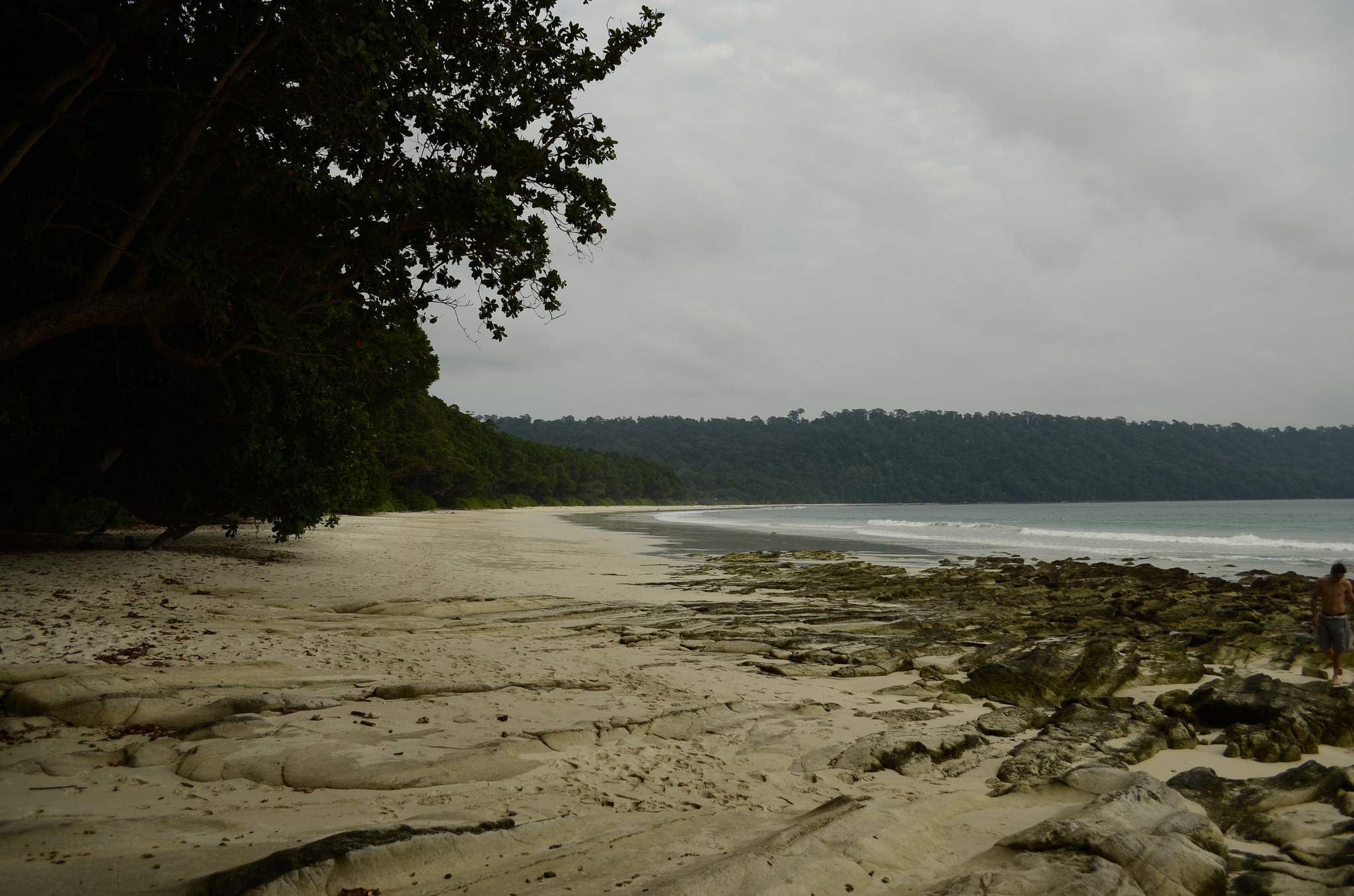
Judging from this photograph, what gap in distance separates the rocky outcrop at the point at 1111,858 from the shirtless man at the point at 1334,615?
757cm

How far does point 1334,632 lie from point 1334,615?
226mm

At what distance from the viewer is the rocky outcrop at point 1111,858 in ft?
10.4

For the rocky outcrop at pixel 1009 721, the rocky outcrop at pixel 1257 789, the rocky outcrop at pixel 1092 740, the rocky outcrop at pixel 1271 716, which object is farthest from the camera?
the rocky outcrop at pixel 1009 721

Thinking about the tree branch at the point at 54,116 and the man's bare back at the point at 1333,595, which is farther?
the man's bare back at the point at 1333,595

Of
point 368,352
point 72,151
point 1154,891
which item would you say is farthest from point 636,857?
point 72,151

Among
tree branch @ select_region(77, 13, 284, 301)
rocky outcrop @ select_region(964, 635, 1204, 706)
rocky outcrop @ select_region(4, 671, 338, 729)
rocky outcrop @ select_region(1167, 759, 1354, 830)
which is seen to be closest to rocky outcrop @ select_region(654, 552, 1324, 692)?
rocky outcrop @ select_region(964, 635, 1204, 706)

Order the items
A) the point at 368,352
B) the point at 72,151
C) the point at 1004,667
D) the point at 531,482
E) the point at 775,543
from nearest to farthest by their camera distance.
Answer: the point at 1004,667, the point at 72,151, the point at 368,352, the point at 775,543, the point at 531,482

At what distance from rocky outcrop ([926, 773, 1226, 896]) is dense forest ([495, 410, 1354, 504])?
15108 centimetres

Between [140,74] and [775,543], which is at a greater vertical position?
[140,74]

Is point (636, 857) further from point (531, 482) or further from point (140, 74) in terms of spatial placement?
point (531, 482)

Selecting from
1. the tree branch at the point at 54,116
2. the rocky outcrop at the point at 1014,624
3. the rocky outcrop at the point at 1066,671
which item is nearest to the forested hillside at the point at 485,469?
the tree branch at the point at 54,116

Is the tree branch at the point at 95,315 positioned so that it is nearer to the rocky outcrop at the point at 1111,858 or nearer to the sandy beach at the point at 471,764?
the sandy beach at the point at 471,764

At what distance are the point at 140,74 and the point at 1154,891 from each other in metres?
13.3

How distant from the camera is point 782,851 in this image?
3.46 m
